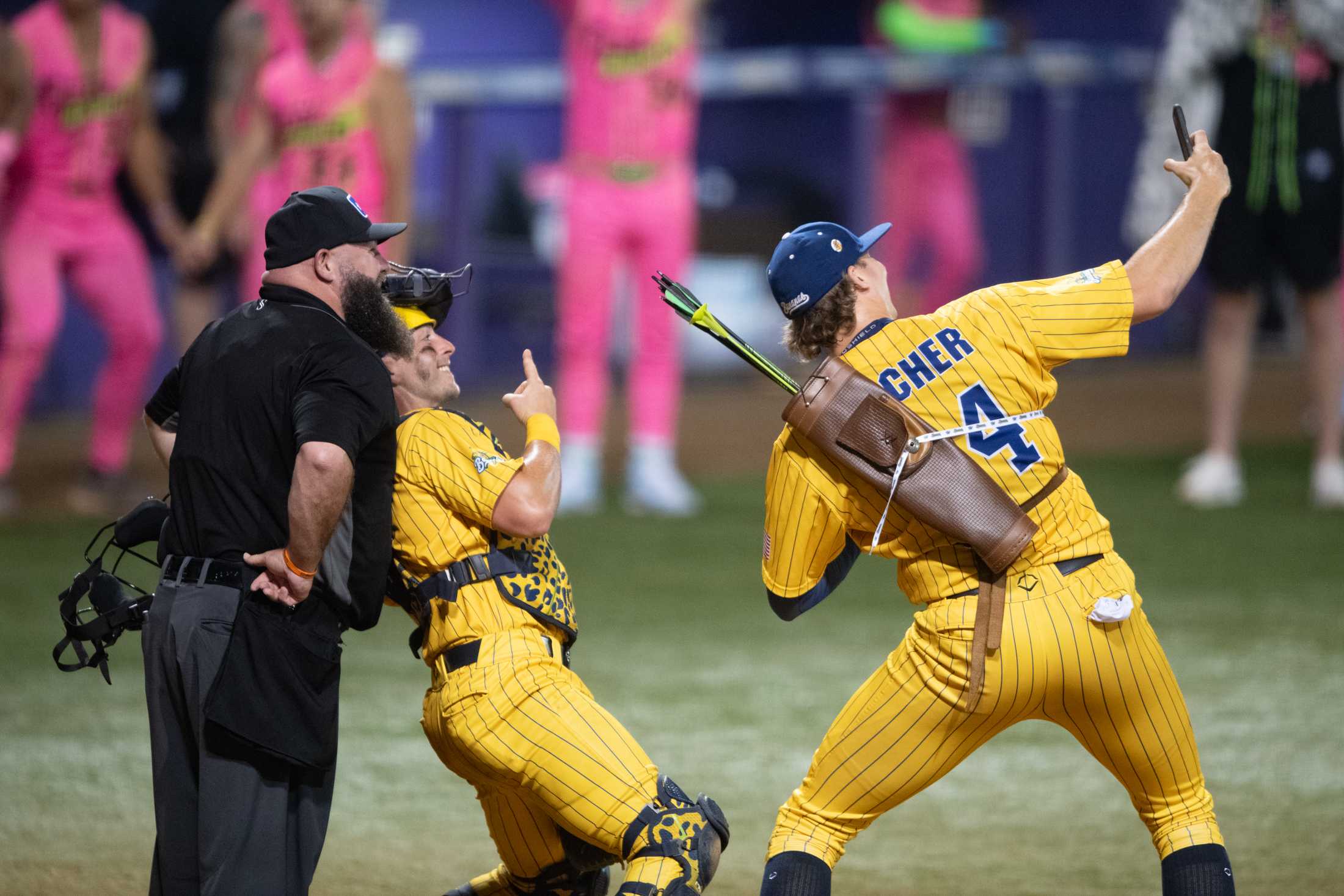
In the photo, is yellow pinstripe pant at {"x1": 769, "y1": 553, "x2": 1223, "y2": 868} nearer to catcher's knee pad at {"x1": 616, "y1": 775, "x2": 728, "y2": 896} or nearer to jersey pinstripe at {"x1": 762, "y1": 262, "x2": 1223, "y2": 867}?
jersey pinstripe at {"x1": 762, "y1": 262, "x2": 1223, "y2": 867}

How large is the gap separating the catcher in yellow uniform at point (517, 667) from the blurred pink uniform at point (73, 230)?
5.05 m

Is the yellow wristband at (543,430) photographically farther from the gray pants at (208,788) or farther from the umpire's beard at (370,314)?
the gray pants at (208,788)

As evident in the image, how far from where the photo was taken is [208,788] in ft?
9.61

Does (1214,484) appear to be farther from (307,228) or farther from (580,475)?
(307,228)

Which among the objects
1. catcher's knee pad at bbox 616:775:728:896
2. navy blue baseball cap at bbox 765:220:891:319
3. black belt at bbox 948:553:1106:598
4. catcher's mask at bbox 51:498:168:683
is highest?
navy blue baseball cap at bbox 765:220:891:319

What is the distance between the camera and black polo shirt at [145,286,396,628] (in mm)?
2941

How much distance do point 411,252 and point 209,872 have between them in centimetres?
913

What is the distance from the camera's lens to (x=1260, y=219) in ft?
26.3

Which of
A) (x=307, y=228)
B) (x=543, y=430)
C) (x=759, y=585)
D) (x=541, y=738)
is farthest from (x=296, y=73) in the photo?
(x=541, y=738)

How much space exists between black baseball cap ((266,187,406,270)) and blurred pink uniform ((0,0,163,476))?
16.8ft

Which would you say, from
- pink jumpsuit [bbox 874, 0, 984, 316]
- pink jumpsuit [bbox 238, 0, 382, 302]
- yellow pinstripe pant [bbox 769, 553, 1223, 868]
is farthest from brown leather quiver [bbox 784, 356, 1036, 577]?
pink jumpsuit [bbox 874, 0, 984, 316]

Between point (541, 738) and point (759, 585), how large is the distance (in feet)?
Result: 12.8

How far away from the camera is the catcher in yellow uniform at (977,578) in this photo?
304cm

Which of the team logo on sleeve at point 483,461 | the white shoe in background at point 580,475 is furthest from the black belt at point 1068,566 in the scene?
the white shoe in background at point 580,475
